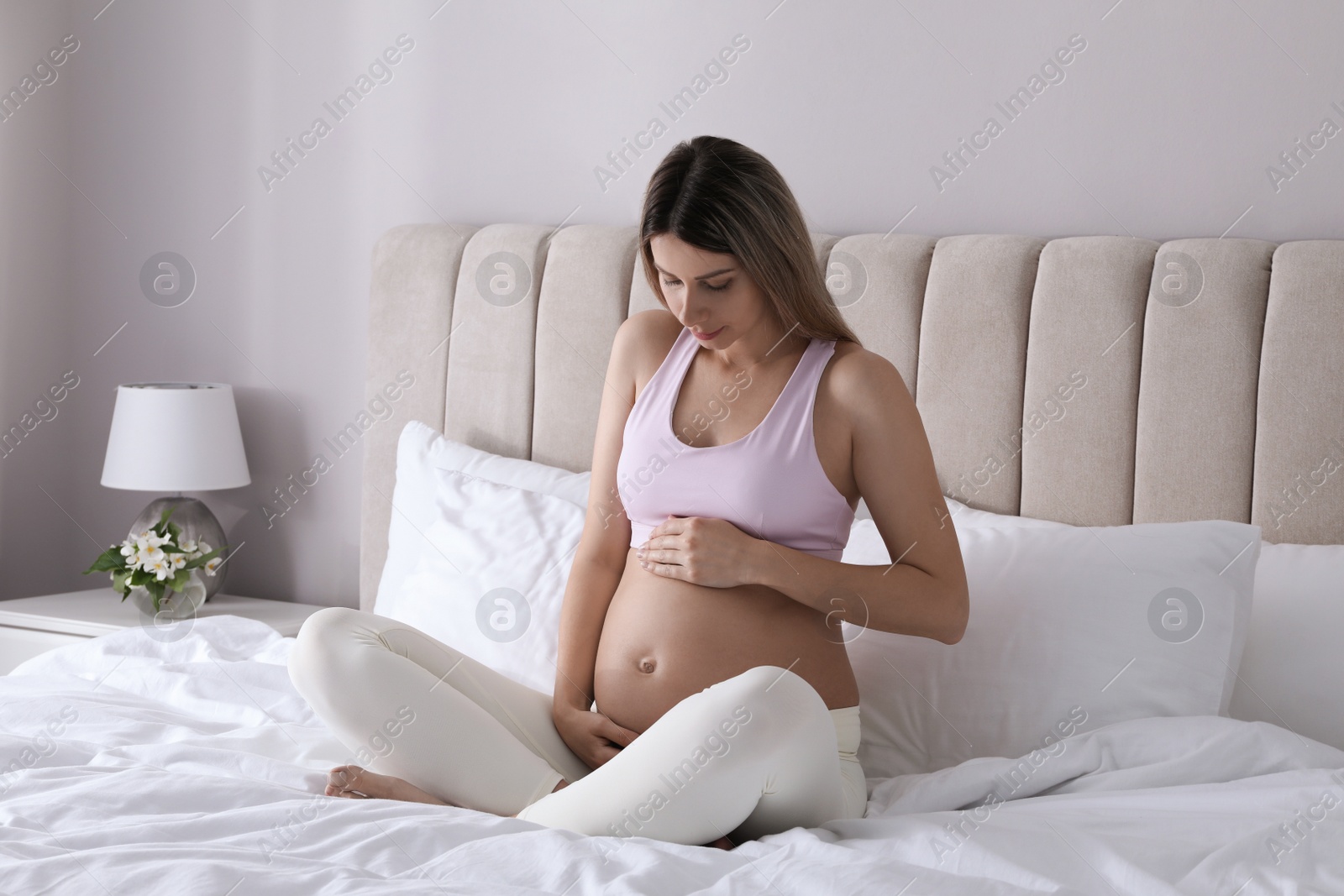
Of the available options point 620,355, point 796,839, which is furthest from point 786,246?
point 796,839

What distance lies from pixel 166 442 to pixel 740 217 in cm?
154

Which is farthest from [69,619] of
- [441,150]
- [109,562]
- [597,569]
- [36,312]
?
[597,569]

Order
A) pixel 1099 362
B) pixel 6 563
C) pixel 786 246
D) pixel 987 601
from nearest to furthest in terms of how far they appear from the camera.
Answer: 1. pixel 786 246
2. pixel 987 601
3. pixel 1099 362
4. pixel 6 563

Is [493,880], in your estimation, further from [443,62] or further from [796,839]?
[443,62]

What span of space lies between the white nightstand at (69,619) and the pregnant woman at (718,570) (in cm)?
101

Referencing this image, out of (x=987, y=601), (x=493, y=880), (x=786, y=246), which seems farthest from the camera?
(x=987, y=601)

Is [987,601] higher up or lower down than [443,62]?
lower down

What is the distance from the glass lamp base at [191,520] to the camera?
2396 millimetres

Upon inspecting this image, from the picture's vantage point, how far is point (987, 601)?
154cm

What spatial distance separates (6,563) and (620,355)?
1.98 meters

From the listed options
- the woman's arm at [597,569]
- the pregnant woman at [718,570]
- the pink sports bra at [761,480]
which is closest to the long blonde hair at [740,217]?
the pregnant woman at [718,570]

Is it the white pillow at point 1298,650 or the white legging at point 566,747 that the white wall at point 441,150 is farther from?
the white legging at point 566,747

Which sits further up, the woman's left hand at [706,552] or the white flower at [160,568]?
the woman's left hand at [706,552]

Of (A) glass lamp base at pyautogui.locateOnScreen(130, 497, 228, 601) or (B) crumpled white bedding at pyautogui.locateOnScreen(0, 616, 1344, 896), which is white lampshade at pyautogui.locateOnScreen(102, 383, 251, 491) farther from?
(B) crumpled white bedding at pyautogui.locateOnScreen(0, 616, 1344, 896)
